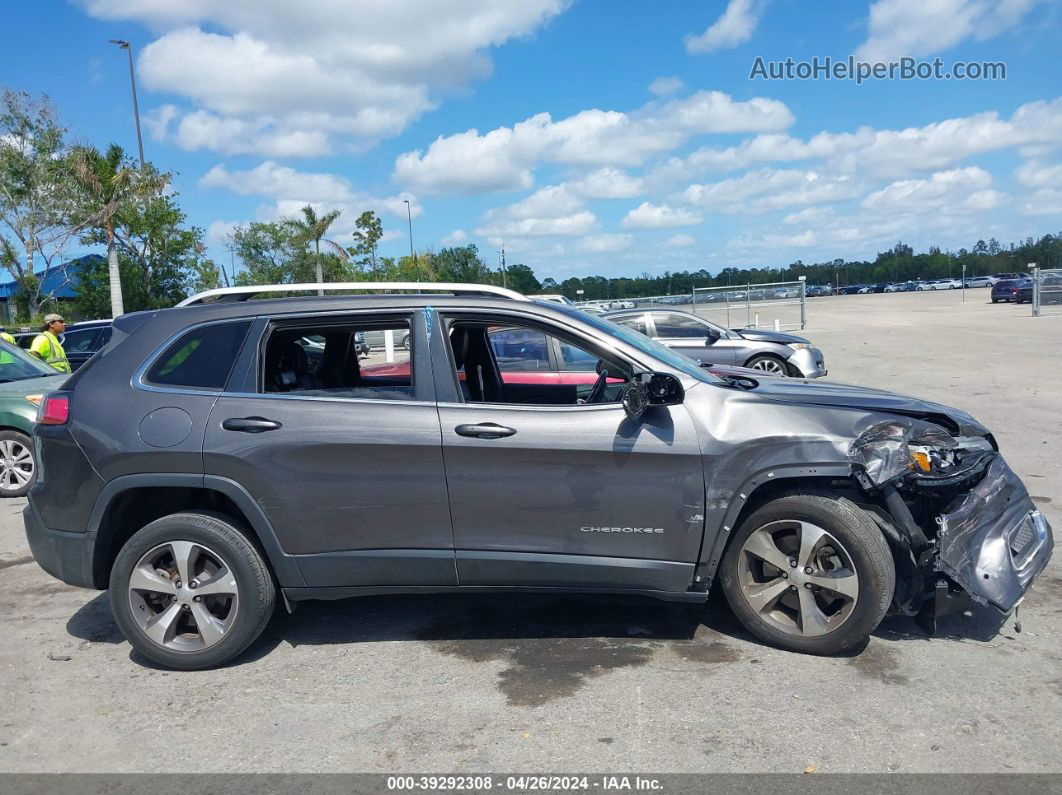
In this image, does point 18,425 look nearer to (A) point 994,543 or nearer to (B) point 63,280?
(A) point 994,543

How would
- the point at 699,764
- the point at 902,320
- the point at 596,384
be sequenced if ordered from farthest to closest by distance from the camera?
the point at 902,320
the point at 596,384
the point at 699,764

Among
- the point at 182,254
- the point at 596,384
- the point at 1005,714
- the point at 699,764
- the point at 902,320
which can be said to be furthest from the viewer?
the point at 182,254

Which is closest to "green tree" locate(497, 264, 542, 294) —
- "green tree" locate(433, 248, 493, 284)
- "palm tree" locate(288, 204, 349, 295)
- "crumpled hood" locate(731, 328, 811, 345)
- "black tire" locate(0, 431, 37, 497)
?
"green tree" locate(433, 248, 493, 284)

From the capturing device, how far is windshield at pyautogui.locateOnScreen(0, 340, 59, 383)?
31.5 ft

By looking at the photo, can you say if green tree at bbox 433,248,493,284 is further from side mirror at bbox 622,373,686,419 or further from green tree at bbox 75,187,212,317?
side mirror at bbox 622,373,686,419

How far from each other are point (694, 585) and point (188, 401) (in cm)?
277

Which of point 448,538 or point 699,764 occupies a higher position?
point 448,538

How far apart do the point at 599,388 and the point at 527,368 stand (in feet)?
4.55

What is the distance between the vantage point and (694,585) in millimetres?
4355

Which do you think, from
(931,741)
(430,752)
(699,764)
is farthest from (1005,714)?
(430,752)

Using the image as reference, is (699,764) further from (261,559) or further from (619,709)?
(261,559)

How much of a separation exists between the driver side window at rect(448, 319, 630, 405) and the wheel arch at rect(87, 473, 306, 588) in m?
1.25

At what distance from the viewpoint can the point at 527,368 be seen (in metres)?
6.41

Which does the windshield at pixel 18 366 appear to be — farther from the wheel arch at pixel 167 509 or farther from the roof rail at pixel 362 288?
the wheel arch at pixel 167 509
